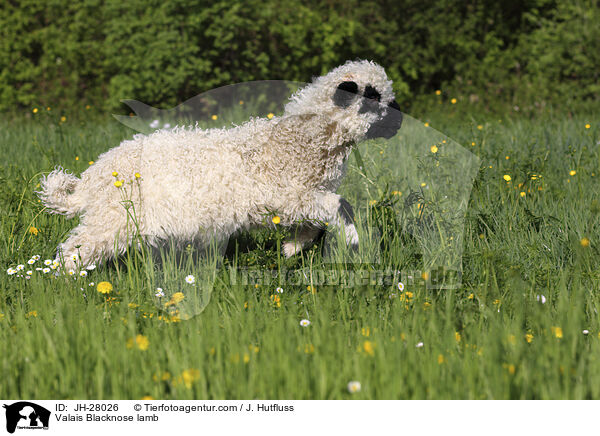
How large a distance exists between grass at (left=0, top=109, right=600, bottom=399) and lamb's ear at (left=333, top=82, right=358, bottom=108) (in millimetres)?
682

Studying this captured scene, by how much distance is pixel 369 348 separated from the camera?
259 centimetres

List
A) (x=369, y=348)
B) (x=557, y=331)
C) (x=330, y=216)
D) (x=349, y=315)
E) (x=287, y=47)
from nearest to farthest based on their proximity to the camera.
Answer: (x=369, y=348), (x=557, y=331), (x=349, y=315), (x=330, y=216), (x=287, y=47)

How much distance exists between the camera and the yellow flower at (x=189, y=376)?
2.42 metres

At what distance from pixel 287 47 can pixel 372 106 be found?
7.24 m

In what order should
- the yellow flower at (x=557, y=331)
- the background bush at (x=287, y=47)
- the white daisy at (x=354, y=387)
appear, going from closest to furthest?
1. the white daisy at (x=354, y=387)
2. the yellow flower at (x=557, y=331)
3. the background bush at (x=287, y=47)

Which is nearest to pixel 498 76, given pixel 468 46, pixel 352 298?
pixel 468 46

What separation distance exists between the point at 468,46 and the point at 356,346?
9664 millimetres

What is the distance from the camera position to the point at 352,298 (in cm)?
339

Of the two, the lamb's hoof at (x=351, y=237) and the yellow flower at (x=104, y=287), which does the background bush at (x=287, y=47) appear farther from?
the yellow flower at (x=104, y=287)

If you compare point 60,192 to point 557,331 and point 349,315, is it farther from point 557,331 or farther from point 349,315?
point 557,331
